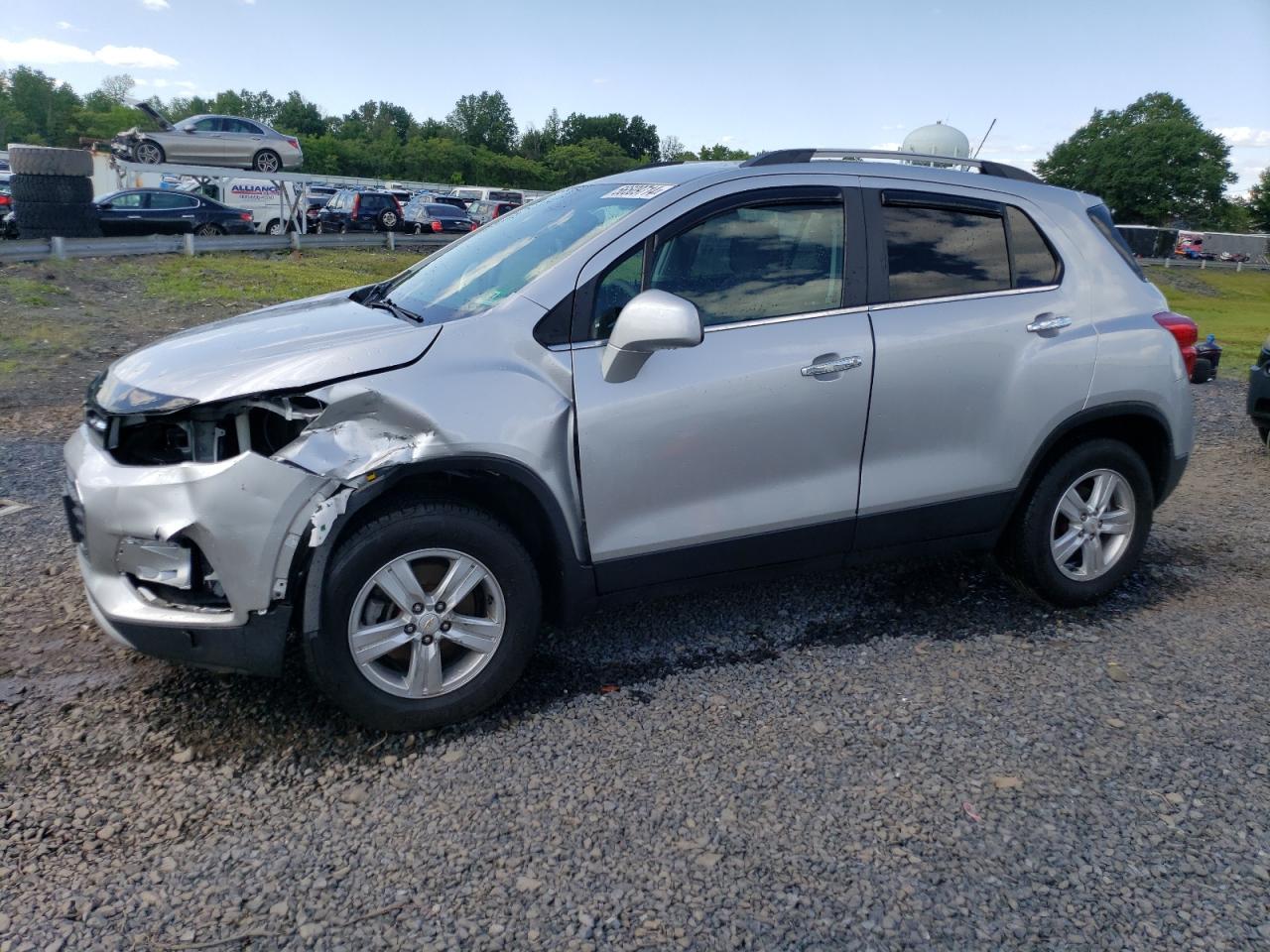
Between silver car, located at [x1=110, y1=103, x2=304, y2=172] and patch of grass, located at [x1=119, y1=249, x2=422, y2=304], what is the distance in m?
6.62

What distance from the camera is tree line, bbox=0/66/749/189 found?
318ft

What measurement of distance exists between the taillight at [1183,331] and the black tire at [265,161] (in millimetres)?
28153

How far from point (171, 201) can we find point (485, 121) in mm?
116063

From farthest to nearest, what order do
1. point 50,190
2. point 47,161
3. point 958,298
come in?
point 50,190 < point 47,161 < point 958,298

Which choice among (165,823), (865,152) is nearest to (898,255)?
(865,152)

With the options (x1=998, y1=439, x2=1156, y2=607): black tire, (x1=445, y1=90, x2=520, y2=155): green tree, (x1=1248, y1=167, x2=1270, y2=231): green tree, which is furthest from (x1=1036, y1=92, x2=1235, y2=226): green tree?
(x1=998, y1=439, x2=1156, y2=607): black tire

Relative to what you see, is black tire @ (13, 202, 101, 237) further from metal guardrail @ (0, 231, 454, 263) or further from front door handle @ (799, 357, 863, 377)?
front door handle @ (799, 357, 863, 377)

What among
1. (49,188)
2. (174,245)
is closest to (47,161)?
(49,188)

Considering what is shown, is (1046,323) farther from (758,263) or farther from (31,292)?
(31,292)

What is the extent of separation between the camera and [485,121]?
13175 centimetres

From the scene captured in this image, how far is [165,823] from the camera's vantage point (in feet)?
9.34

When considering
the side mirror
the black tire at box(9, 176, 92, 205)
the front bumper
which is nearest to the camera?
the front bumper

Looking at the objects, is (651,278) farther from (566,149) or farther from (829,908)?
(566,149)

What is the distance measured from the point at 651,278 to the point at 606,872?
2.01m
